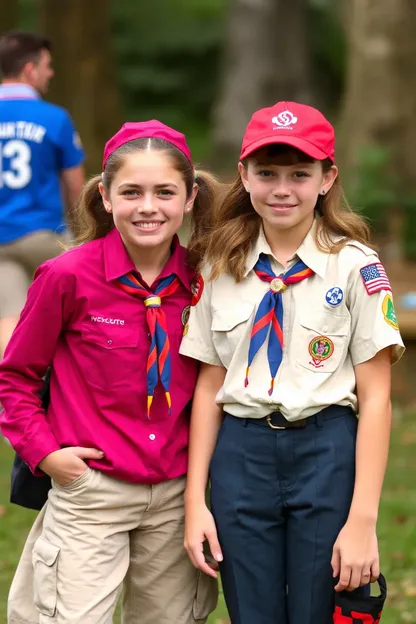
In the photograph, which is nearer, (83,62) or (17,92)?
(17,92)

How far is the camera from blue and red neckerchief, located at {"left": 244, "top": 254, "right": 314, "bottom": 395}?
11.3ft

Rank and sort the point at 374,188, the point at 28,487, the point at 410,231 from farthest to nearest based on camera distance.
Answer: the point at 410,231
the point at 374,188
the point at 28,487

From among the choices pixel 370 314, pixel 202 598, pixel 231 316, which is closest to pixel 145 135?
pixel 231 316

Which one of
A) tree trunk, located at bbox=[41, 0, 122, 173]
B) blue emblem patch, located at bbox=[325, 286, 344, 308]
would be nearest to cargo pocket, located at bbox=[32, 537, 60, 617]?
blue emblem patch, located at bbox=[325, 286, 344, 308]

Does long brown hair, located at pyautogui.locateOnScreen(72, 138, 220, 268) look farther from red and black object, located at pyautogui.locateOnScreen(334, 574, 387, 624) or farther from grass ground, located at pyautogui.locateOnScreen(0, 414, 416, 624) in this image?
grass ground, located at pyautogui.locateOnScreen(0, 414, 416, 624)

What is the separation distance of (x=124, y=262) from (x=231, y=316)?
0.34 meters

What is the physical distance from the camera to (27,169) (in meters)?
6.98

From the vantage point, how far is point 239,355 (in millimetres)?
3482

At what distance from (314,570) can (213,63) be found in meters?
25.0

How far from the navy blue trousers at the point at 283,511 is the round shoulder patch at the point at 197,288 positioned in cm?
36

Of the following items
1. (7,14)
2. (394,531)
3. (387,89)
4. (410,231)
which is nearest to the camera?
(394,531)

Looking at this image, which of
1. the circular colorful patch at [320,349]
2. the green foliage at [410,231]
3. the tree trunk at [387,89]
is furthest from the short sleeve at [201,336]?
the tree trunk at [387,89]

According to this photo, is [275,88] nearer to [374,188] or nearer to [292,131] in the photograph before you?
[374,188]

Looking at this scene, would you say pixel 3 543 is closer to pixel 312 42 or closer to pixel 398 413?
pixel 398 413
